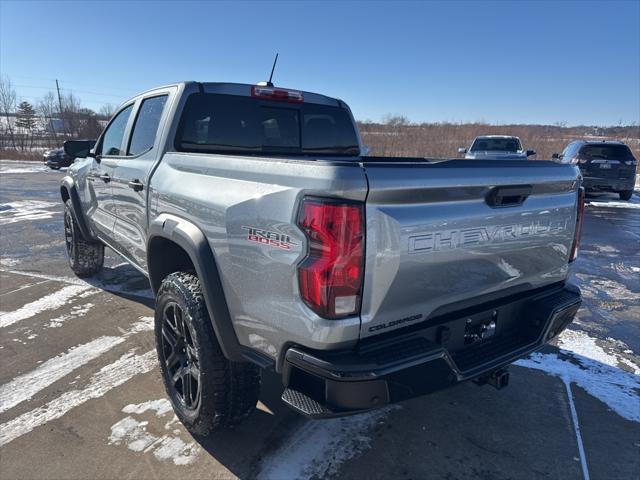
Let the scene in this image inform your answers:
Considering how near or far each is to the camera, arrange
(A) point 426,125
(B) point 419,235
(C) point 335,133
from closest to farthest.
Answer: (B) point 419,235 < (C) point 335,133 < (A) point 426,125

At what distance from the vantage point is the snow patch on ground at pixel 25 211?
9.02 m

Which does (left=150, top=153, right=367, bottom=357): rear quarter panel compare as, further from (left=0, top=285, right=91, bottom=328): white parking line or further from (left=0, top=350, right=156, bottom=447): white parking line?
(left=0, top=285, right=91, bottom=328): white parking line

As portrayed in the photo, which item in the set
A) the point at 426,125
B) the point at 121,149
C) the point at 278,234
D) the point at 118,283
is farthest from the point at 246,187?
the point at 426,125

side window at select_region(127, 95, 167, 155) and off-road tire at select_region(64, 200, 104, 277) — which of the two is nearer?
side window at select_region(127, 95, 167, 155)

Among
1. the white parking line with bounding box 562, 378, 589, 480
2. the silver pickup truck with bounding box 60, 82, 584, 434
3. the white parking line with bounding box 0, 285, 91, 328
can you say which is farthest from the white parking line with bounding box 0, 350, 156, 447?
the white parking line with bounding box 562, 378, 589, 480

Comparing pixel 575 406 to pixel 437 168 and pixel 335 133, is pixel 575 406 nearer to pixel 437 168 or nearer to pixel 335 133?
pixel 437 168

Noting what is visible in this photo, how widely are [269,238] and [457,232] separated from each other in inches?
33.0

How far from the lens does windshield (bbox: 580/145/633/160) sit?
502 inches

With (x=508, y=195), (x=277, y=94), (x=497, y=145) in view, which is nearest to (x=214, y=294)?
(x=508, y=195)

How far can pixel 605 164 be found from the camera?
12688mm

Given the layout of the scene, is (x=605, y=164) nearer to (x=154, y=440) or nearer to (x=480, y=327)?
(x=480, y=327)

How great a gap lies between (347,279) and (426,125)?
5920 cm

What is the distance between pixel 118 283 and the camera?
5.29 meters

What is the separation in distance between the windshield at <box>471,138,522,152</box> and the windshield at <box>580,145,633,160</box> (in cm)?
246
